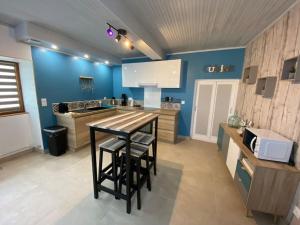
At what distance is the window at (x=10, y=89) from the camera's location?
8.75 feet

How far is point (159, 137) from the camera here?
394cm

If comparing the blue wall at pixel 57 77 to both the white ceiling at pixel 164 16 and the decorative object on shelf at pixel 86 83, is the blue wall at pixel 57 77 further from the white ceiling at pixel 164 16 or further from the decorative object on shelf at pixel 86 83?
the white ceiling at pixel 164 16

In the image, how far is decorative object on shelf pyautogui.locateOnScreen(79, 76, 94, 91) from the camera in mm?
3893

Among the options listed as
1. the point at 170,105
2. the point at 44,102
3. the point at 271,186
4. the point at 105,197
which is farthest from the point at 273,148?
the point at 44,102

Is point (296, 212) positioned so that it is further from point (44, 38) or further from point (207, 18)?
point (44, 38)

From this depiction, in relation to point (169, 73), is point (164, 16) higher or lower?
higher

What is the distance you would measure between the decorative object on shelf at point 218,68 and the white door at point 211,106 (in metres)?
0.27

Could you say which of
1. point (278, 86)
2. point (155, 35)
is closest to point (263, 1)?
point (278, 86)

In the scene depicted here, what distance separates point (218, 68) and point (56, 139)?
4329 millimetres

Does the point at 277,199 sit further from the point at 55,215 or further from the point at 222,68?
the point at 222,68

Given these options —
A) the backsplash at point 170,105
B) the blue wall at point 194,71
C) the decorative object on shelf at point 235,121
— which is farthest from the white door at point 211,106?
the decorative object on shelf at point 235,121

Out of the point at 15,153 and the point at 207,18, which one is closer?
the point at 207,18

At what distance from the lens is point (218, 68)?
3500mm

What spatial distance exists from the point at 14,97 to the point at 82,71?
65.1 inches
